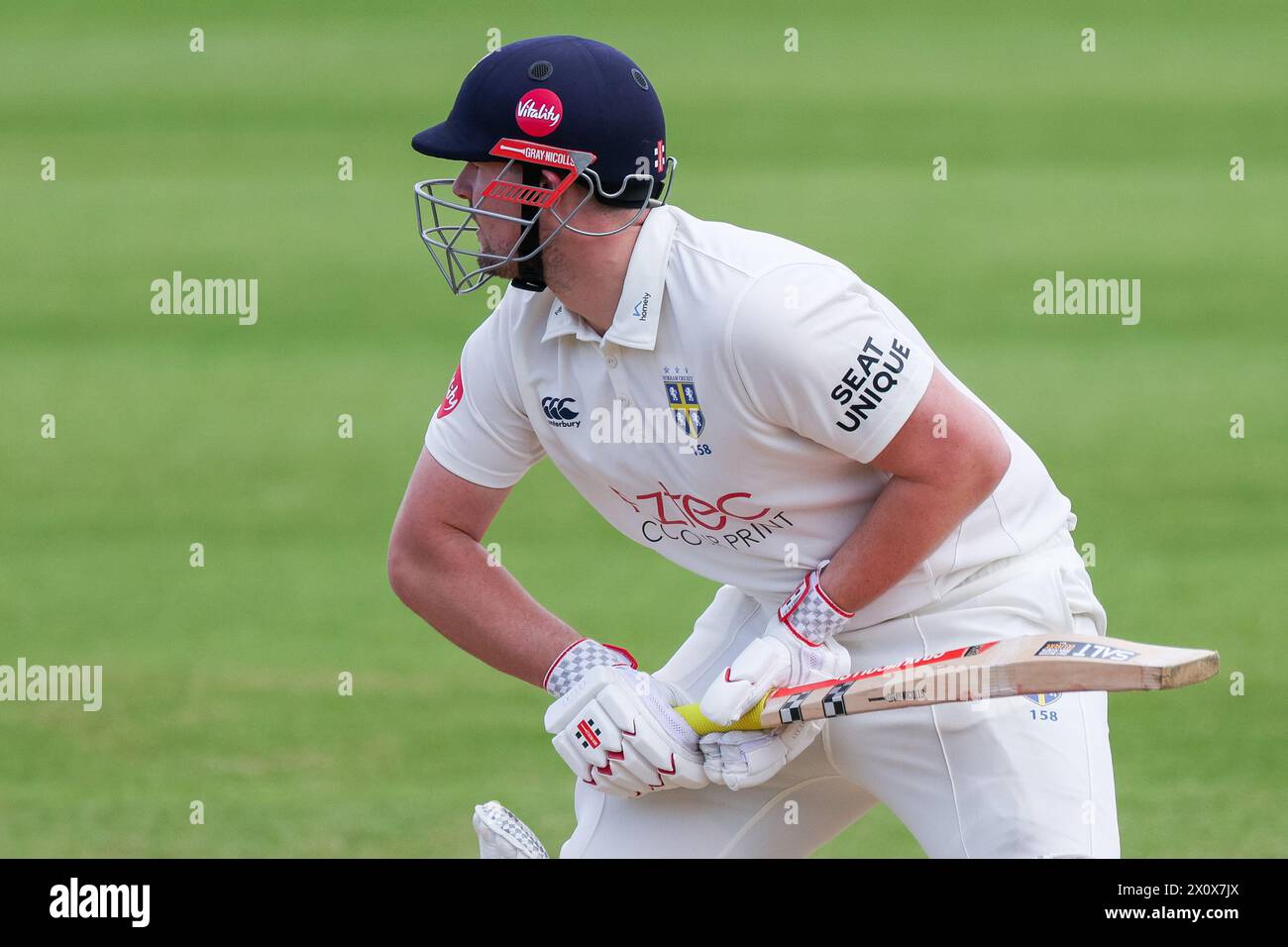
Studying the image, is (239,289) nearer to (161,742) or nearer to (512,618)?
(161,742)

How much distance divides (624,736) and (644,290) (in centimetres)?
82

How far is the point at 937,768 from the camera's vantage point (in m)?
3.34

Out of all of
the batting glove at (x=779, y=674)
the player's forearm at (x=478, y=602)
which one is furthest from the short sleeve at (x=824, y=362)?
the player's forearm at (x=478, y=602)

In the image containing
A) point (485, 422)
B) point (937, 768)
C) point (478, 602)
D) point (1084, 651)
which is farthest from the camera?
point (478, 602)

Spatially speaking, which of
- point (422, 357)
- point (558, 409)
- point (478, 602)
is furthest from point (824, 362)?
point (422, 357)

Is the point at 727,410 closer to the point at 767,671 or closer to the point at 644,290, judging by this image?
the point at 644,290

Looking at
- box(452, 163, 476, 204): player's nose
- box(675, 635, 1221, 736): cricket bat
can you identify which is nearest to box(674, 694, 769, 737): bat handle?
box(675, 635, 1221, 736): cricket bat

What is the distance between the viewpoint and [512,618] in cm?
374

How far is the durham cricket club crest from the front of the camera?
10.7 feet

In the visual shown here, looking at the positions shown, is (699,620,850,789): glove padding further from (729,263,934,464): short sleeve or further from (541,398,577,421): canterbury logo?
(541,398,577,421): canterbury logo

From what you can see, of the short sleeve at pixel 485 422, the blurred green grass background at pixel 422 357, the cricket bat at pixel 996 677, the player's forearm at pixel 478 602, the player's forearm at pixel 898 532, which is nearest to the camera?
the cricket bat at pixel 996 677

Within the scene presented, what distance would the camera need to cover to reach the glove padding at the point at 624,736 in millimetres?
3412

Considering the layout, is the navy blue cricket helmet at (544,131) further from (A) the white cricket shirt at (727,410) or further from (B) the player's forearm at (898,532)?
(B) the player's forearm at (898,532)

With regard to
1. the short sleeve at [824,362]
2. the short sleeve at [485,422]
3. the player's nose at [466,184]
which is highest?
the player's nose at [466,184]
